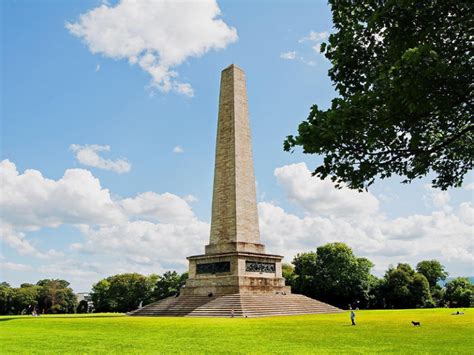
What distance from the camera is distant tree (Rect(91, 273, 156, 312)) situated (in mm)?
59000

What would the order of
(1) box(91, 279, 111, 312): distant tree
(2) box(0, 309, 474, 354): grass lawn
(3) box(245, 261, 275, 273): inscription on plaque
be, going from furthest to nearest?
(1) box(91, 279, 111, 312): distant tree
(3) box(245, 261, 275, 273): inscription on plaque
(2) box(0, 309, 474, 354): grass lawn

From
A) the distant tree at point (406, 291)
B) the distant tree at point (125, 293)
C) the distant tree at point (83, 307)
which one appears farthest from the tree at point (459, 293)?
the distant tree at point (83, 307)

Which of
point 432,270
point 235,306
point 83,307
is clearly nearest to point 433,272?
point 432,270

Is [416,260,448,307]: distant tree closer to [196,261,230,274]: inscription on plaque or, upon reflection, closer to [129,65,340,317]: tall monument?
[129,65,340,317]: tall monument

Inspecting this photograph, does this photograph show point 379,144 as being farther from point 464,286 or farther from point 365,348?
point 464,286

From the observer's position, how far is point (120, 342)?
48.2 feet

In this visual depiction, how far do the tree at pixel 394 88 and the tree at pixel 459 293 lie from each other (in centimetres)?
5189

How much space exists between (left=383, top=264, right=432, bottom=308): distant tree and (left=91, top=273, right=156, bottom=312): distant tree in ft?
108

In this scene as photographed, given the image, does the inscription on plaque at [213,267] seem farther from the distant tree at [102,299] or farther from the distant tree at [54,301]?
the distant tree at [54,301]

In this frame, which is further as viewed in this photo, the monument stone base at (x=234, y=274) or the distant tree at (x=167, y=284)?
the distant tree at (x=167, y=284)

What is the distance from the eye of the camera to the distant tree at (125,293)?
59000 millimetres

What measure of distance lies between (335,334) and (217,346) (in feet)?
19.4

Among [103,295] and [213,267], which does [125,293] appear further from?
[213,267]

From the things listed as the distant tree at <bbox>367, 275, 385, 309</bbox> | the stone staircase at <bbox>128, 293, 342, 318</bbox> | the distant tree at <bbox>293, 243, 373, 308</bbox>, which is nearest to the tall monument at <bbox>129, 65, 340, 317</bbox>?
the stone staircase at <bbox>128, 293, 342, 318</bbox>
